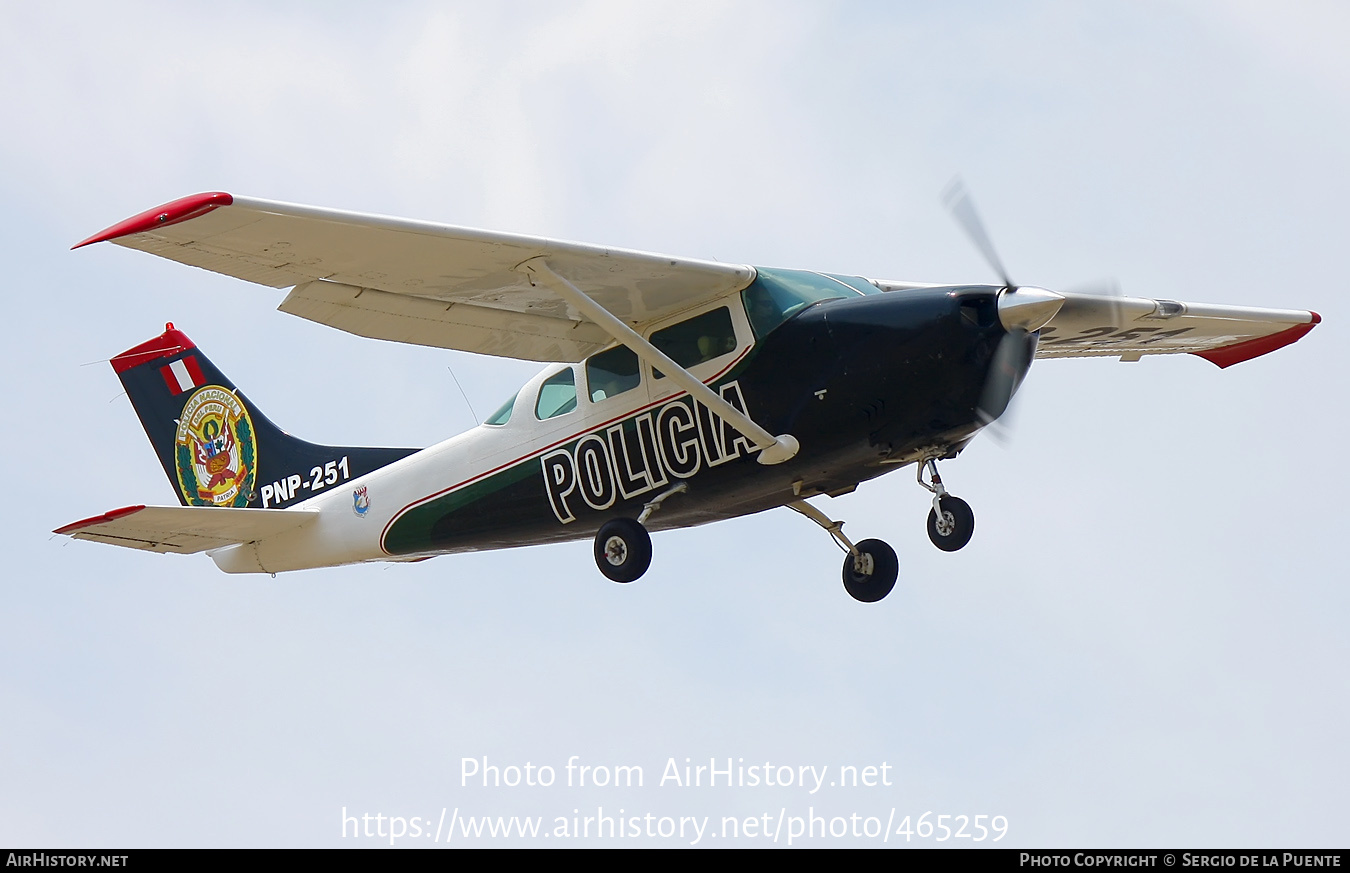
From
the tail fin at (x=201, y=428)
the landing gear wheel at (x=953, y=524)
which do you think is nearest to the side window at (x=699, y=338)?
the landing gear wheel at (x=953, y=524)

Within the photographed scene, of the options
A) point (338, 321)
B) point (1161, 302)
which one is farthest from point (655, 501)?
point (1161, 302)

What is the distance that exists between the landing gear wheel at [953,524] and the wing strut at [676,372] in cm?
144

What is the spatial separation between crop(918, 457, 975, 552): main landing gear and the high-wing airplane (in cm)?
2

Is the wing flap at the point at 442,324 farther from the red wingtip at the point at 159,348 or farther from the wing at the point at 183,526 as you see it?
the red wingtip at the point at 159,348

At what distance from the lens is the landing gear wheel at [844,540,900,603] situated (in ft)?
49.3

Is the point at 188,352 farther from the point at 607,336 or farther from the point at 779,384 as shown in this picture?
the point at 779,384

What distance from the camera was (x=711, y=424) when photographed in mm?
13797

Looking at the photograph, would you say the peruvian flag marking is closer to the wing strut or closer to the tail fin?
the tail fin

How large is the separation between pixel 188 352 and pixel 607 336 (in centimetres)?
627

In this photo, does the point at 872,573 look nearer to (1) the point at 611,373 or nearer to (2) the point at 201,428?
(1) the point at 611,373

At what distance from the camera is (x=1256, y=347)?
60.2ft

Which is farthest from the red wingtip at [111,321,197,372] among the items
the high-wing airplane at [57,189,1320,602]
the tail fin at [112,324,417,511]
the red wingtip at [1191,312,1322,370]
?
the red wingtip at [1191,312,1322,370]

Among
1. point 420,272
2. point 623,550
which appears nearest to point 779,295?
point 623,550

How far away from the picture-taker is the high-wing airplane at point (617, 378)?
1279 cm
